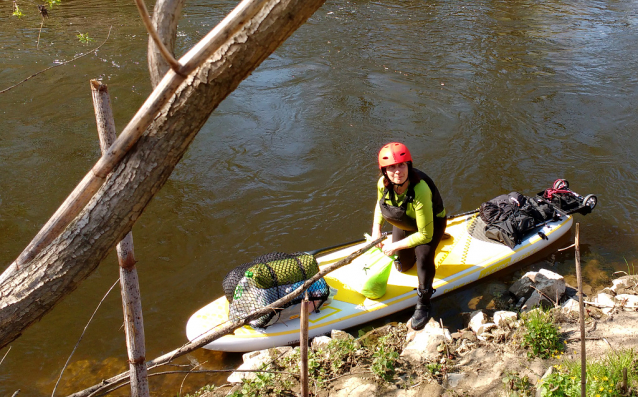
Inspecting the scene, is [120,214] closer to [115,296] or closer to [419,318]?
[419,318]

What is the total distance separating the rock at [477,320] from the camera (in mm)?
4578

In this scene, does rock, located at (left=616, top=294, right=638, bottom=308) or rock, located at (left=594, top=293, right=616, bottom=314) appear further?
rock, located at (left=616, top=294, right=638, bottom=308)

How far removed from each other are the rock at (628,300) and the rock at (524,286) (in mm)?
793

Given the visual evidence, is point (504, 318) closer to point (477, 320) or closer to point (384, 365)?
point (477, 320)

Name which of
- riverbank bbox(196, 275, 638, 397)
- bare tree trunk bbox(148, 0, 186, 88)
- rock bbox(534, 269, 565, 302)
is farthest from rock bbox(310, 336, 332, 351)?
bare tree trunk bbox(148, 0, 186, 88)

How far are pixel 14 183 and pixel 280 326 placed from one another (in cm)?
522

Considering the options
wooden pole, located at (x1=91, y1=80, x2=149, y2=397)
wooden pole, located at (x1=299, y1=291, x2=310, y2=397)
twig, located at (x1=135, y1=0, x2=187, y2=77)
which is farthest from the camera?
wooden pole, located at (x1=91, y1=80, x2=149, y2=397)

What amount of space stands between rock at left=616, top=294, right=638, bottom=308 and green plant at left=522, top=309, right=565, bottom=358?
1.07 m

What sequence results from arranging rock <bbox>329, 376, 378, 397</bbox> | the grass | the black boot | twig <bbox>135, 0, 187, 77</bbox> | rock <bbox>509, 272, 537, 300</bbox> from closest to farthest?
twig <bbox>135, 0, 187, 77</bbox>
the grass
rock <bbox>329, 376, 378, 397</bbox>
the black boot
rock <bbox>509, 272, 537, 300</bbox>

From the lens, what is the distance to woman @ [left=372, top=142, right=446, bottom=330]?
402 centimetres

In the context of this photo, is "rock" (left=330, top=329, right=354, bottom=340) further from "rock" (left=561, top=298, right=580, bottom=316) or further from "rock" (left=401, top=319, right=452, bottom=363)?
"rock" (left=561, top=298, right=580, bottom=316)

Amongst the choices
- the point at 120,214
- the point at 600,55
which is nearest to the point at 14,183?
the point at 120,214

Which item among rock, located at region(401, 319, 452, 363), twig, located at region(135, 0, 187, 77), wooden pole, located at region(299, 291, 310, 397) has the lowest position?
rock, located at region(401, 319, 452, 363)

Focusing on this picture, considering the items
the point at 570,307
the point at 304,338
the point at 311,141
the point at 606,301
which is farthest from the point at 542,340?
the point at 311,141
